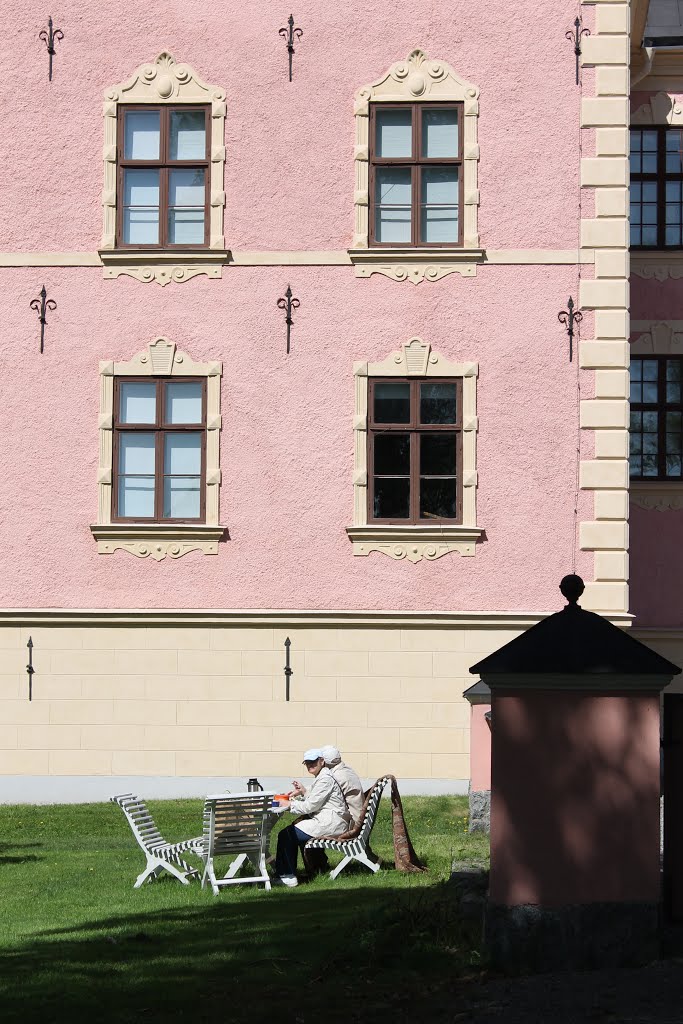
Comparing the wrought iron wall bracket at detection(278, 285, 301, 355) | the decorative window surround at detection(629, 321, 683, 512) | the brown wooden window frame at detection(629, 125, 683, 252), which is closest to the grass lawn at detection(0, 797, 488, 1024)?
the wrought iron wall bracket at detection(278, 285, 301, 355)

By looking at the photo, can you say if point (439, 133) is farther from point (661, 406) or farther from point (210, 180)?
point (661, 406)

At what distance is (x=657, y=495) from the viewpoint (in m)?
21.2

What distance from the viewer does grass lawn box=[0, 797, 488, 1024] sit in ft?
25.2

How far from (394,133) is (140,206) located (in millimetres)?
3178

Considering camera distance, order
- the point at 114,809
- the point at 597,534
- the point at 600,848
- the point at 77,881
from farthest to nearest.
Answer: the point at 597,534, the point at 114,809, the point at 77,881, the point at 600,848

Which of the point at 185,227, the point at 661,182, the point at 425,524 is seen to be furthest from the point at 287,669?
the point at 661,182

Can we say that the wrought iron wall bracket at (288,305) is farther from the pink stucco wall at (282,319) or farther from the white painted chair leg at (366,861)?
the white painted chair leg at (366,861)

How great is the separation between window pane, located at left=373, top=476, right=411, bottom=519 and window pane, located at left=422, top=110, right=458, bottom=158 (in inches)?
156

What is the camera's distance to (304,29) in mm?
19109

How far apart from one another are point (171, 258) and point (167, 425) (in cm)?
198

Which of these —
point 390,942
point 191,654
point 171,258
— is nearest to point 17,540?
point 191,654

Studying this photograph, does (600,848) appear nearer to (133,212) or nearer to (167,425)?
(167,425)

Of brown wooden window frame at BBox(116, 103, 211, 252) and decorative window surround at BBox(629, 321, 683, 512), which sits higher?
brown wooden window frame at BBox(116, 103, 211, 252)

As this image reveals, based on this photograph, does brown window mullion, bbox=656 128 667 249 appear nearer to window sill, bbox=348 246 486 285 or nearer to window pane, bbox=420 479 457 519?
window sill, bbox=348 246 486 285
